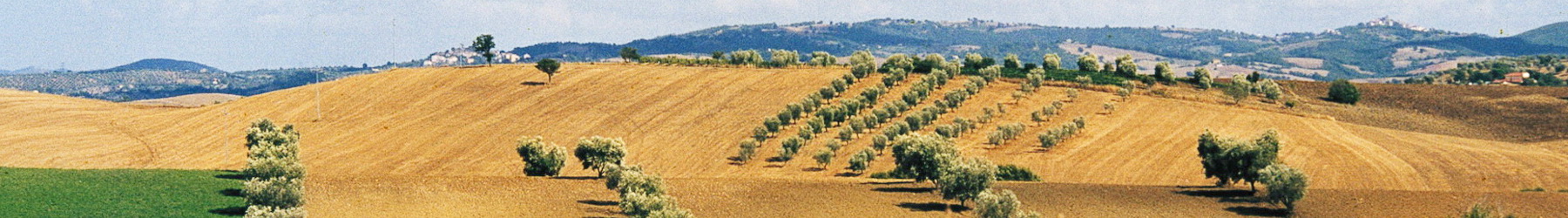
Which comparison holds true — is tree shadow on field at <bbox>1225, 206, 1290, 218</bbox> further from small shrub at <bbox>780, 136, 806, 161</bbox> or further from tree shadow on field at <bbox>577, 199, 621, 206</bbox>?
small shrub at <bbox>780, 136, 806, 161</bbox>

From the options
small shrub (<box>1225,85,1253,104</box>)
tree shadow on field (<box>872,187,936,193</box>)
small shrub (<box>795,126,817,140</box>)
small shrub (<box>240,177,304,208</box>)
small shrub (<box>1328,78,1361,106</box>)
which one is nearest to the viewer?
small shrub (<box>240,177,304,208</box>)

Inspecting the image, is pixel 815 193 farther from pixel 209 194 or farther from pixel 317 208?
pixel 209 194

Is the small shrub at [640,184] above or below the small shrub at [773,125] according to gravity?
above

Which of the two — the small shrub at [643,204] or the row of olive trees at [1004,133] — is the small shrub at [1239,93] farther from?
the small shrub at [643,204]

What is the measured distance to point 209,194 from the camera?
8262 centimetres

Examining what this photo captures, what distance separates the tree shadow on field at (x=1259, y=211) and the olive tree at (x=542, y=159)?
50.8 metres

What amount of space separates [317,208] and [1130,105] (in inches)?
4521

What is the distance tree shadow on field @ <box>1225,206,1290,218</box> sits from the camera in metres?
78.9

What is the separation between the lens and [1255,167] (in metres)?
85.5

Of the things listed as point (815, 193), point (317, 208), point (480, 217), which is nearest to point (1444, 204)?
point (815, 193)

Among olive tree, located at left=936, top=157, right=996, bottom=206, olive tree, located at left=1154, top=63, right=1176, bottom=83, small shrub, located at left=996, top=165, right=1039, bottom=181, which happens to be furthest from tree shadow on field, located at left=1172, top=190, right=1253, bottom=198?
olive tree, located at left=1154, top=63, right=1176, bottom=83

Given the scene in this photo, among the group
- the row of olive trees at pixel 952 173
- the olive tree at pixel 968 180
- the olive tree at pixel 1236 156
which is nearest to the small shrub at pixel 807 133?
the row of olive trees at pixel 952 173

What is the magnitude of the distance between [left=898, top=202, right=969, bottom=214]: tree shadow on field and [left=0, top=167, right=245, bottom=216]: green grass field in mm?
41116

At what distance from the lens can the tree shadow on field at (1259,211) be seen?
78.9 metres
